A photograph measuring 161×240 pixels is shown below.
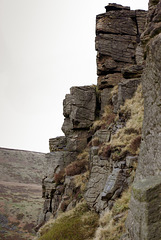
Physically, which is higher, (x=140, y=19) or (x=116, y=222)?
(x=140, y=19)

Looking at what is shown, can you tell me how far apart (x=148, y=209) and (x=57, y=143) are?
19708mm

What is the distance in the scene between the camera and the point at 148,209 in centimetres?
451

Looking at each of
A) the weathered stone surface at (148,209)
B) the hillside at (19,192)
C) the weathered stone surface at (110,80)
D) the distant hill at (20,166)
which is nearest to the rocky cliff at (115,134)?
the weathered stone surface at (148,209)

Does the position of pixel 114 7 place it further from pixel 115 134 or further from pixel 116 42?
pixel 115 134

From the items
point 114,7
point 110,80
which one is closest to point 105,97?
point 110,80

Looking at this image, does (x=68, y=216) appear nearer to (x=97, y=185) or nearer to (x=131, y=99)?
(x=97, y=185)

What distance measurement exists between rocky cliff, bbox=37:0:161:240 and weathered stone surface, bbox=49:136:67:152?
114mm

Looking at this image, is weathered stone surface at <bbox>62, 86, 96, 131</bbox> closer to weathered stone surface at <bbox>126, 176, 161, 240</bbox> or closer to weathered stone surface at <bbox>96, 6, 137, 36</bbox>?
weathered stone surface at <bbox>96, 6, 137, 36</bbox>

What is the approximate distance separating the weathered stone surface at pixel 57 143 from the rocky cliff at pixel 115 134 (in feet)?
0.37

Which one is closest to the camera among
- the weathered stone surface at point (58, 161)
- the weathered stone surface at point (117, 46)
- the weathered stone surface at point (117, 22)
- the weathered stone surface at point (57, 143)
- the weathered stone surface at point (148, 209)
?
the weathered stone surface at point (148, 209)

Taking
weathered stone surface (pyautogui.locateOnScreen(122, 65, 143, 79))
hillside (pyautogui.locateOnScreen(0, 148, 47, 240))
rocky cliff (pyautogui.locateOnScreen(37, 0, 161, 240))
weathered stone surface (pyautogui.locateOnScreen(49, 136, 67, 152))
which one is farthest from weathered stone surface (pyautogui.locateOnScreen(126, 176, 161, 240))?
hillside (pyautogui.locateOnScreen(0, 148, 47, 240))

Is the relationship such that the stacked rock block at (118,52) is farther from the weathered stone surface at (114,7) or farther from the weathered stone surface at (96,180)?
the weathered stone surface at (96,180)

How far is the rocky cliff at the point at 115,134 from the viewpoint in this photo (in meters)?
5.64

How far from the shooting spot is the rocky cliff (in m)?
5.64
